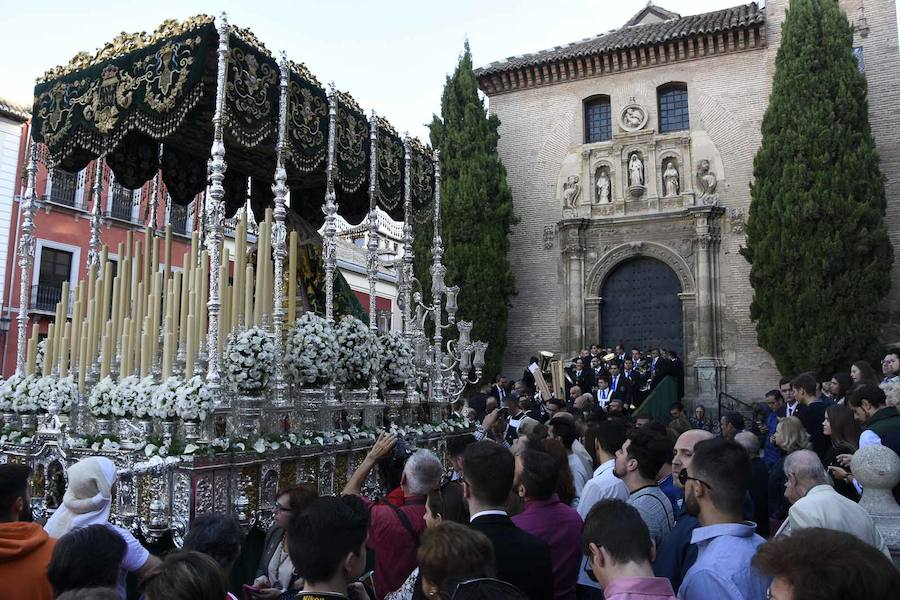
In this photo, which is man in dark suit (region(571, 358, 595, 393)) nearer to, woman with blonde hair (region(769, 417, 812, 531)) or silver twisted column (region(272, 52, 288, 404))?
silver twisted column (region(272, 52, 288, 404))

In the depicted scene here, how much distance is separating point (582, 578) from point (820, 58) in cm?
1681

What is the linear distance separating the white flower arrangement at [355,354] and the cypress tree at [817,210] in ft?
38.8

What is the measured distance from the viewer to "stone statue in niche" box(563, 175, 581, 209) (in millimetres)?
20016

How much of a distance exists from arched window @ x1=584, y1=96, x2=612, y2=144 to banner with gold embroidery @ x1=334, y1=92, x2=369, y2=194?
12422 mm

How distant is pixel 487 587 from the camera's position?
2053 mm

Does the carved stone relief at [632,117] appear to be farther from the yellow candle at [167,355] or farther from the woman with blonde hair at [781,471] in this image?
the yellow candle at [167,355]

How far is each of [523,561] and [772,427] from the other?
6677 millimetres

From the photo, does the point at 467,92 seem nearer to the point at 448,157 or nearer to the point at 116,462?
the point at 448,157

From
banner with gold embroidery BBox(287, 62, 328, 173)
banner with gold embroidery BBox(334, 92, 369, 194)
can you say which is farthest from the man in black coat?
banner with gold embroidery BBox(287, 62, 328, 173)

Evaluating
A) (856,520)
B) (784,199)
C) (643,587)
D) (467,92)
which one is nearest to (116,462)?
(643,587)

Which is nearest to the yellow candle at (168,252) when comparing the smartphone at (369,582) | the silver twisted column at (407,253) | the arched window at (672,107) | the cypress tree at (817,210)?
the silver twisted column at (407,253)

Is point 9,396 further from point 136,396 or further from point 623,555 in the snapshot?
point 623,555

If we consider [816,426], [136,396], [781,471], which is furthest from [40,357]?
[816,426]

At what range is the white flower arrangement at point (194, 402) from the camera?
5684 millimetres
